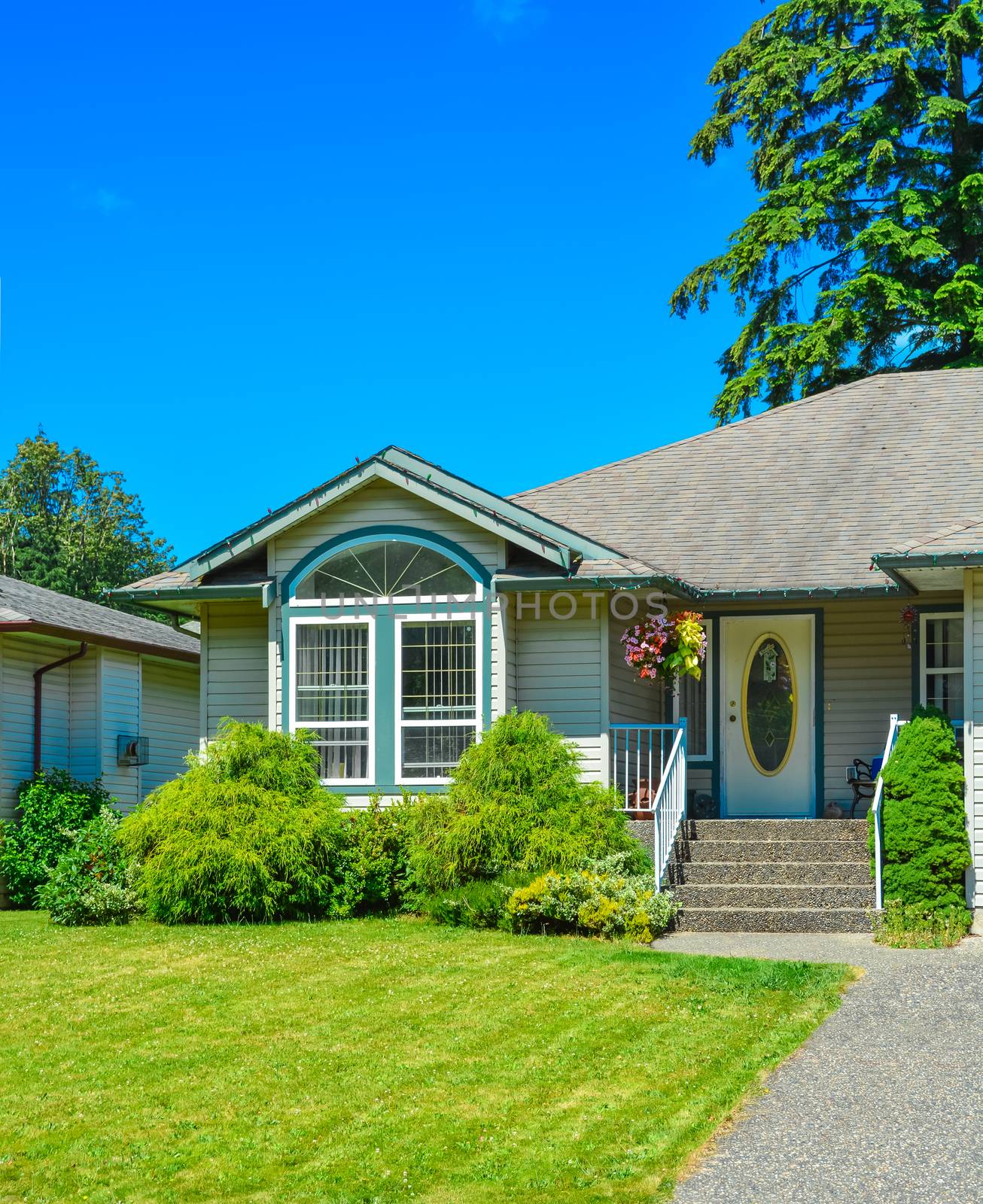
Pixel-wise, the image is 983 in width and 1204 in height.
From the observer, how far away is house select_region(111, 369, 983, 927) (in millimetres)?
14031

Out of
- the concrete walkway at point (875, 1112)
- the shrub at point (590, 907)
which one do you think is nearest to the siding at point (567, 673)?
the shrub at point (590, 907)

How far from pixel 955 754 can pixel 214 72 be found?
585 inches

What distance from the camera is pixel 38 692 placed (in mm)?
17984

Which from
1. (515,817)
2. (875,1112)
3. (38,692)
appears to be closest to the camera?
(875,1112)

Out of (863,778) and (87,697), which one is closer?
(863,778)

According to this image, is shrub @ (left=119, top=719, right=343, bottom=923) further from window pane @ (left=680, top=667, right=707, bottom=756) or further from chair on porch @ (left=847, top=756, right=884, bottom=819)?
chair on porch @ (left=847, top=756, right=884, bottom=819)

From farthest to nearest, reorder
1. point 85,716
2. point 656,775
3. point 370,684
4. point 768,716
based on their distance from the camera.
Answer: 1. point 85,716
2. point 768,716
3. point 656,775
4. point 370,684

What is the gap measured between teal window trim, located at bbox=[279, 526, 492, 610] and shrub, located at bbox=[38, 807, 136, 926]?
3072 millimetres

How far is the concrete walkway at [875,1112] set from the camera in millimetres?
6055

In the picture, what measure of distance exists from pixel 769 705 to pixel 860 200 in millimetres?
14273

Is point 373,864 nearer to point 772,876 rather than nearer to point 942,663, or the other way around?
point 772,876

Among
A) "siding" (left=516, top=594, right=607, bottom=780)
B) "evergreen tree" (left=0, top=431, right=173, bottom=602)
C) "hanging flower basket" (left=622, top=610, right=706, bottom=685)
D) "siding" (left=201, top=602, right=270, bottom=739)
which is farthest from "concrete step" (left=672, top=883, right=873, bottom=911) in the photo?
"evergreen tree" (left=0, top=431, right=173, bottom=602)

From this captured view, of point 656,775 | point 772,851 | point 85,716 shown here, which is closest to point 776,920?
point 772,851

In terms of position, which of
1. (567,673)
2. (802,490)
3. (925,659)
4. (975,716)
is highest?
(802,490)
